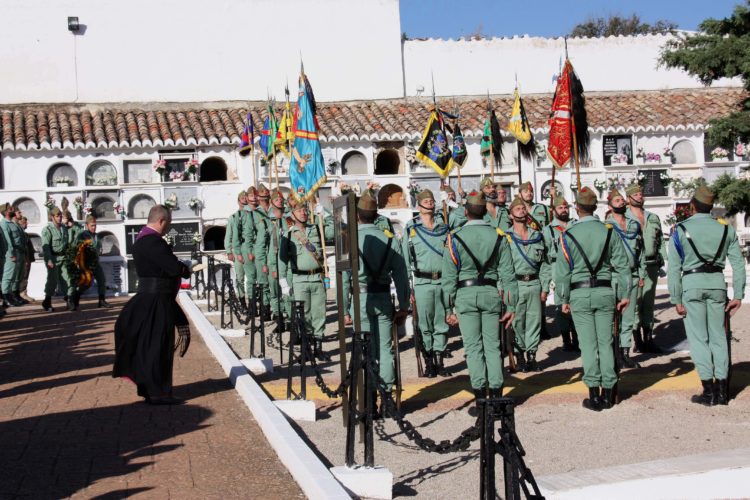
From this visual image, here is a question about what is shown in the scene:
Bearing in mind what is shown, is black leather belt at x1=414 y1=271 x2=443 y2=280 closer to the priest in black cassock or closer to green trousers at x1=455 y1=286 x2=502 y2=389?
green trousers at x1=455 y1=286 x2=502 y2=389

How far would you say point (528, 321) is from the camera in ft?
43.6

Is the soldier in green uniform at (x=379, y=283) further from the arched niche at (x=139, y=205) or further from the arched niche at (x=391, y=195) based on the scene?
the arched niche at (x=391, y=195)

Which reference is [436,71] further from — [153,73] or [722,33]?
[722,33]

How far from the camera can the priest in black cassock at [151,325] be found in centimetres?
1068

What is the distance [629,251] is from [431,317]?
2.56 metres

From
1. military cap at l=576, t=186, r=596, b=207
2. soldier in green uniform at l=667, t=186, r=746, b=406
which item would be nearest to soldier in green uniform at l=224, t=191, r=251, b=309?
military cap at l=576, t=186, r=596, b=207

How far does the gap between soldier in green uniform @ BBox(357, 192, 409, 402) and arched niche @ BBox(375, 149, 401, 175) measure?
2213 centimetres

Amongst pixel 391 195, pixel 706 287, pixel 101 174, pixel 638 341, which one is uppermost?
pixel 101 174

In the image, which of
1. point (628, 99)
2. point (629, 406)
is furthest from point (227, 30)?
point (629, 406)

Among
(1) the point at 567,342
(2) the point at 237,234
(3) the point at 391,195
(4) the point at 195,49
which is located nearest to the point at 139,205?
(4) the point at 195,49

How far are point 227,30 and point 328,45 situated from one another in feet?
10.6

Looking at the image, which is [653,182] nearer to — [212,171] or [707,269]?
[212,171]

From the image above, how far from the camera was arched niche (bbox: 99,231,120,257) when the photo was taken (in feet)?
102

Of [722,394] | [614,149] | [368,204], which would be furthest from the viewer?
[614,149]
